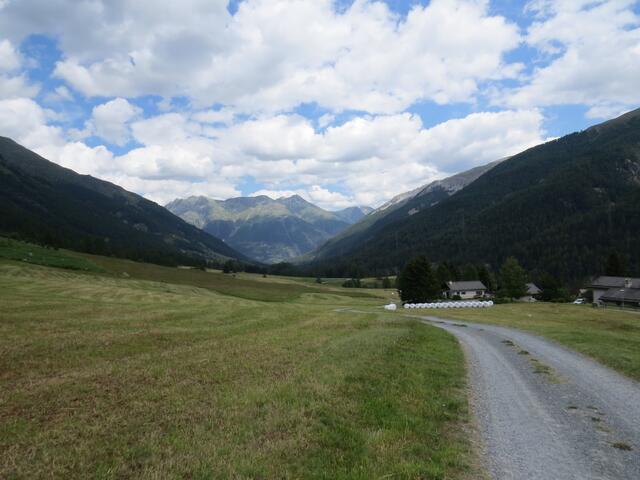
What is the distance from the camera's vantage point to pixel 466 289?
541 ft

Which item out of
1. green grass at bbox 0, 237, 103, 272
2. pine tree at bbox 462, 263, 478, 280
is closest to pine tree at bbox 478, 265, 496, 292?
pine tree at bbox 462, 263, 478, 280

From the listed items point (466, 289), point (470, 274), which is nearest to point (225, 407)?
point (466, 289)

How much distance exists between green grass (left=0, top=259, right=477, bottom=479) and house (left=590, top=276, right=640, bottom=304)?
136 meters

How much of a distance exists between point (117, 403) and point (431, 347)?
68.9ft

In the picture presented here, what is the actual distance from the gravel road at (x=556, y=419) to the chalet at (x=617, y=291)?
5137 inches

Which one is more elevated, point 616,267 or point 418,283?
point 616,267

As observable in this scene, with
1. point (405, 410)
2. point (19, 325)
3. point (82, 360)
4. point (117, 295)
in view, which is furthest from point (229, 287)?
point (405, 410)

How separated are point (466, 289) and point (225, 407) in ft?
542

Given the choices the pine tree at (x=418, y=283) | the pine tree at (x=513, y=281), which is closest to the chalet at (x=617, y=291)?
the pine tree at (x=513, y=281)

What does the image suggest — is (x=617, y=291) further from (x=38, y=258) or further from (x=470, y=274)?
(x=38, y=258)

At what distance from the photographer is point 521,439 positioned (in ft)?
37.8

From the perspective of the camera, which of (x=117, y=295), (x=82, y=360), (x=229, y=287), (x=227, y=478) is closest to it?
(x=227, y=478)

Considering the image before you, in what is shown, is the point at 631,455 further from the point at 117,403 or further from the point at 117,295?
the point at 117,295

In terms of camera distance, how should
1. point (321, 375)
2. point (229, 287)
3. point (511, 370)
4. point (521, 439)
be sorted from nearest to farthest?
point (521, 439), point (321, 375), point (511, 370), point (229, 287)
